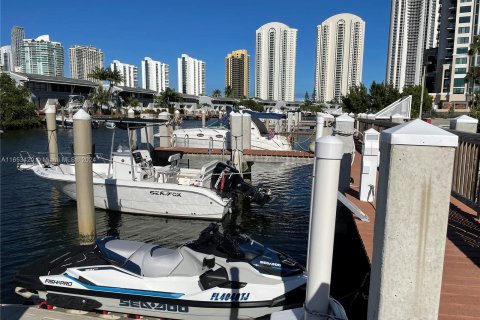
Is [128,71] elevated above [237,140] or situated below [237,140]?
above

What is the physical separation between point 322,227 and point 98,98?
78.5 metres

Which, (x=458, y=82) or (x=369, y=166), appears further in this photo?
(x=458, y=82)

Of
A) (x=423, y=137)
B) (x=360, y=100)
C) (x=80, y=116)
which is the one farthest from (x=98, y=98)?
(x=423, y=137)

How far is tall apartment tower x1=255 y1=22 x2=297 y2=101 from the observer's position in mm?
168000

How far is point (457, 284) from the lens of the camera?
4.45 m

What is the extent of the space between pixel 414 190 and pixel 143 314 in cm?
511

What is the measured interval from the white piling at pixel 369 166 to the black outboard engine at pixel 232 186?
4537mm

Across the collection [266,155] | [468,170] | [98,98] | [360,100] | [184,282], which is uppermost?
[98,98]

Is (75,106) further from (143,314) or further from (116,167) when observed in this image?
(143,314)

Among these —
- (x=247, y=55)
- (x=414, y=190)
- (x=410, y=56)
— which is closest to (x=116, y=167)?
(x=414, y=190)

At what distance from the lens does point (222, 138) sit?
1005 inches

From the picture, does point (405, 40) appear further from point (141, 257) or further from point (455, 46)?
point (141, 257)

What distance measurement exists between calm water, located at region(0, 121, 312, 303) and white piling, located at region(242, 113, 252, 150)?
6804 millimetres

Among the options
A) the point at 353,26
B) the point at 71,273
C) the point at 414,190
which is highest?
the point at 353,26
